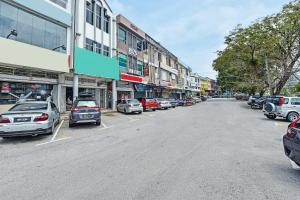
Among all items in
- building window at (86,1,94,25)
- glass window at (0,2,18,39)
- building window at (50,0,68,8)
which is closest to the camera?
glass window at (0,2,18,39)

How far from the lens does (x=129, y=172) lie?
16.0ft

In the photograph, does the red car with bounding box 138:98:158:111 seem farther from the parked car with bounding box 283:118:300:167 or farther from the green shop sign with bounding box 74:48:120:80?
the parked car with bounding box 283:118:300:167

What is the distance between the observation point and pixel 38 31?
15.6m

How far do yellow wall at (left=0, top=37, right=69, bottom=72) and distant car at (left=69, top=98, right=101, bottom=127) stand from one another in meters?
5.27

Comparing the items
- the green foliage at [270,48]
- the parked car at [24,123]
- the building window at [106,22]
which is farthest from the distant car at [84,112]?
the green foliage at [270,48]

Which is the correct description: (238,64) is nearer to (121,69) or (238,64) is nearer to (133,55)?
(133,55)

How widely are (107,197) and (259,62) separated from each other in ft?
120

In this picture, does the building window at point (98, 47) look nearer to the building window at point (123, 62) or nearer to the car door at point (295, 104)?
the building window at point (123, 62)

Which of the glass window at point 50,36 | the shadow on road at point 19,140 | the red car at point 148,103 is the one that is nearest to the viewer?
the shadow on road at point 19,140

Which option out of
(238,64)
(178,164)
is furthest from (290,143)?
(238,64)

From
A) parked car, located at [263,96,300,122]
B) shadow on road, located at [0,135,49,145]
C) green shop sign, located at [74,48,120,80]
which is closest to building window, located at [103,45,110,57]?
green shop sign, located at [74,48,120,80]

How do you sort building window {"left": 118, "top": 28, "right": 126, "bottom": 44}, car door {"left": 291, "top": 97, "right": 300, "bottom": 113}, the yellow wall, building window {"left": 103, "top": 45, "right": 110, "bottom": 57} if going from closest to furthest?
the yellow wall, car door {"left": 291, "top": 97, "right": 300, "bottom": 113}, building window {"left": 103, "top": 45, "right": 110, "bottom": 57}, building window {"left": 118, "top": 28, "right": 126, "bottom": 44}

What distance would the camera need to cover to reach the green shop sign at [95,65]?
1892 cm

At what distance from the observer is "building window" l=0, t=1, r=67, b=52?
43.4ft
